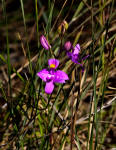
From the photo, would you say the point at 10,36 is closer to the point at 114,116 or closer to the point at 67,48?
the point at 114,116

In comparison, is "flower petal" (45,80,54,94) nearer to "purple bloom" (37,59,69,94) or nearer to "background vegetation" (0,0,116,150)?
"purple bloom" (37,59,69,94)

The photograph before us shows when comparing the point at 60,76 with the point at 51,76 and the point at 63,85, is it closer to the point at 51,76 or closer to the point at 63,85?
the point at 51,76

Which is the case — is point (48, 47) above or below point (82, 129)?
above

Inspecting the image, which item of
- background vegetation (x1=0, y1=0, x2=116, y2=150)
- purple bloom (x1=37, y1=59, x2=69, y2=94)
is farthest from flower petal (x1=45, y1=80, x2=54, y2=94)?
background vegetation (x1=0, y1=0, x2=116, y2=150)

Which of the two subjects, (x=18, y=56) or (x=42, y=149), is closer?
(x=42, y=149)

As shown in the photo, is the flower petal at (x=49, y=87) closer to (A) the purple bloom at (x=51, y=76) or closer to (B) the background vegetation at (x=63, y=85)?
(A) the purple bloom at (x=51, y=76)

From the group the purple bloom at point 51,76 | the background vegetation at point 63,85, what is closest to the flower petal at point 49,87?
the purple bloom at point 51,76

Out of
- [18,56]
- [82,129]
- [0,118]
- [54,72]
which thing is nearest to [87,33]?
[18,56]
